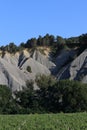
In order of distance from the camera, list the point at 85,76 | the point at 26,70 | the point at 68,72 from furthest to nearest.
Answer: the point at 26,70 < the point at 68,72 < the point at 85,76

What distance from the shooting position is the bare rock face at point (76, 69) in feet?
374

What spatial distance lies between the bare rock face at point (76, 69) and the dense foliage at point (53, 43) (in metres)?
12.5

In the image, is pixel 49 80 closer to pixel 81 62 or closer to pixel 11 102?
pixel 81 62

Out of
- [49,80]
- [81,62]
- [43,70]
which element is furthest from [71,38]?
[49,80]

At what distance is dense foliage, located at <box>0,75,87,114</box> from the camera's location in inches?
3164

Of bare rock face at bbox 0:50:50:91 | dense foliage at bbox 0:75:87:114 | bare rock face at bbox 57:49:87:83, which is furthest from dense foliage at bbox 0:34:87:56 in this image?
dense foliage at bbox 0:75:87:114

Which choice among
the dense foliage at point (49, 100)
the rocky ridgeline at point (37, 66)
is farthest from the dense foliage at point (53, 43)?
the dense foliage at point (49, 100)

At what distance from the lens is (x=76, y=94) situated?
8212 centimetres

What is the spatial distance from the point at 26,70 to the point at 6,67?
8.64 metres

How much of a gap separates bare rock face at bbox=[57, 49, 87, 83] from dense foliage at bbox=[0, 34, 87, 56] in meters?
12.5

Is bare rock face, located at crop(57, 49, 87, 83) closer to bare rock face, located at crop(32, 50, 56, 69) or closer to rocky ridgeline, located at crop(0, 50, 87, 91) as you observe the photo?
rocky ridgeline, located at crop(0, 50, 87, 91)

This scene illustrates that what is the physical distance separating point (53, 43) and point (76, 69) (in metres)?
40.5

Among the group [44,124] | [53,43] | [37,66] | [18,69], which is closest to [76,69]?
[18,69]

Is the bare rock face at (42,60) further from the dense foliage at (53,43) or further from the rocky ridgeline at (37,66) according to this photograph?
the dense foliage at (53,43)
